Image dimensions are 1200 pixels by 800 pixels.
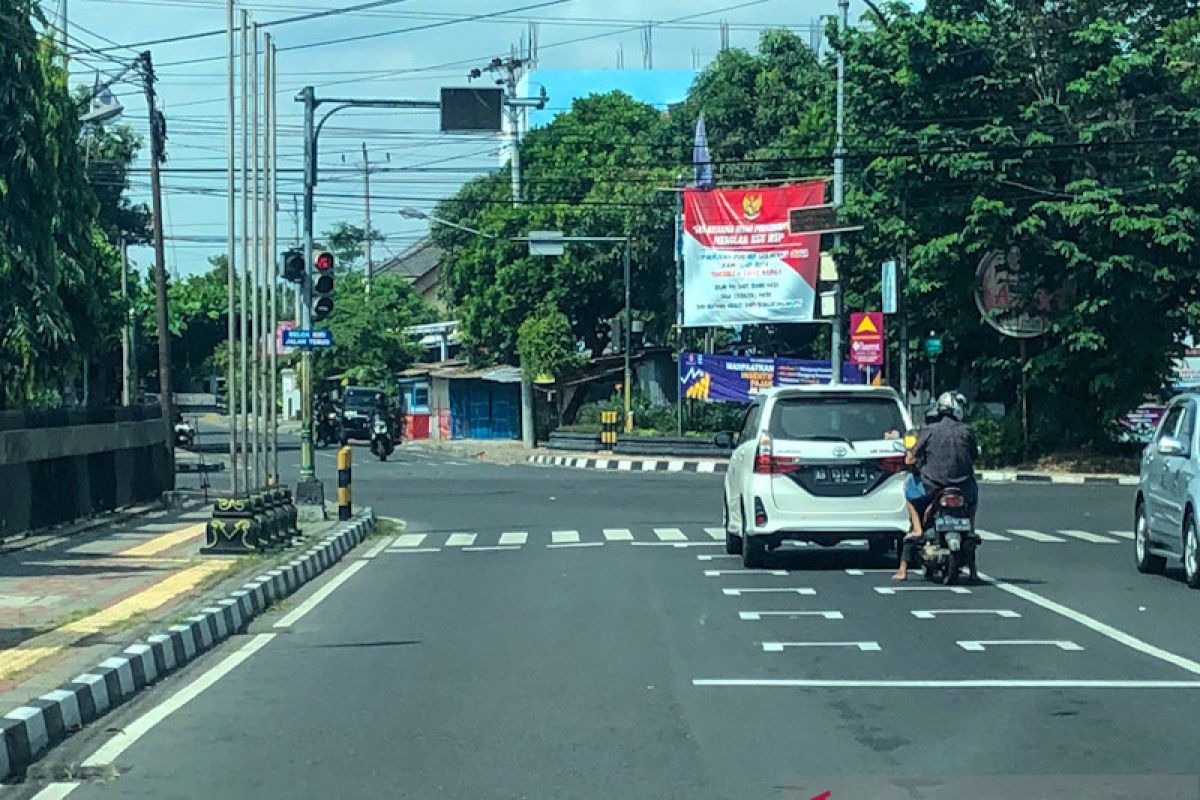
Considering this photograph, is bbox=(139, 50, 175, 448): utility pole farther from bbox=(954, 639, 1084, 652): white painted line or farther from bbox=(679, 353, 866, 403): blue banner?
bbox=(954, 639, 1084, 652): white painted line

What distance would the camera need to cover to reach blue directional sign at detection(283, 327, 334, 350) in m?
23.4

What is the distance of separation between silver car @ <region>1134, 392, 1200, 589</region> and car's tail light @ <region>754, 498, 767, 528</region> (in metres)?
3.69

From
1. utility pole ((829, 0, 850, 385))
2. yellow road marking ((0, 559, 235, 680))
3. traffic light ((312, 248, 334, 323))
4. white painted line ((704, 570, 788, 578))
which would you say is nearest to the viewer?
yellow road marking ((0, 559, 235, 680))

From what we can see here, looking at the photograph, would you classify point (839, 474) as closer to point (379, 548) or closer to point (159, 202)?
point (379, 548)

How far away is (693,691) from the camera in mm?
9367

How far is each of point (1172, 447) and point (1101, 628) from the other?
11.7 feet

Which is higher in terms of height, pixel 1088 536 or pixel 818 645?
pixel 818 645

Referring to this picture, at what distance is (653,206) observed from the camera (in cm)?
5125

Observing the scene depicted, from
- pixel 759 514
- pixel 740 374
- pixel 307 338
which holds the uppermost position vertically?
pixel 307 338

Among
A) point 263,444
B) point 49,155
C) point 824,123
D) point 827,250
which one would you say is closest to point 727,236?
point 827,250

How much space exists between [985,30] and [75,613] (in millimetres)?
28185

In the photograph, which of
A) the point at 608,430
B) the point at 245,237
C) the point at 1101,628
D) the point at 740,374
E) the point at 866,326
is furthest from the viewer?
the point at 608,430

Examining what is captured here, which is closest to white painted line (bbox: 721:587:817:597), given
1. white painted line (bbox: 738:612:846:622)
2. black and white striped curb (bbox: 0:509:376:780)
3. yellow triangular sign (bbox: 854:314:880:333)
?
white painted line (bbox: 738:612:846:622)

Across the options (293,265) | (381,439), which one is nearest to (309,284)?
(293,265)
